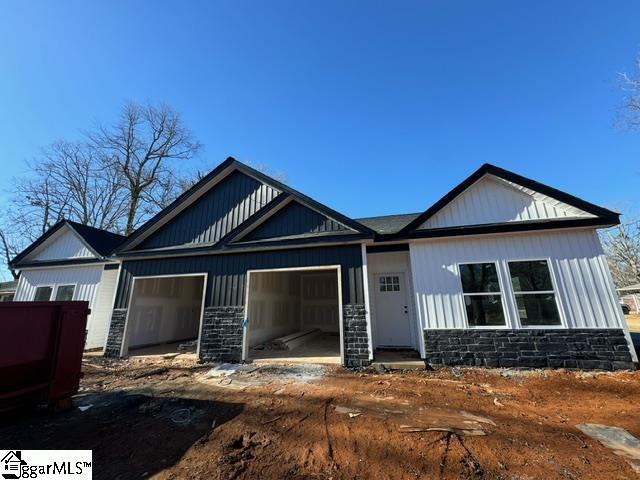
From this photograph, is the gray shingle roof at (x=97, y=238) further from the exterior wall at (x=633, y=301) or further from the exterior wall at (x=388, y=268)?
the exterior wall at (x=633, y=301)

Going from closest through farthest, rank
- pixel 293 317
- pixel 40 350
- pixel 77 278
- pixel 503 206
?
pixel 40 350 < pixel 503 206 < pixel 77 278 < pixel 293 317

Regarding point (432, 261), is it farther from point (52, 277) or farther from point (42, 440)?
point (52, 277)

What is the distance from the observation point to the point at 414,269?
766 centimetres

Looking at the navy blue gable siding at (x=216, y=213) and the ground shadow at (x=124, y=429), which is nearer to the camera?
the ground shadow at (x=124, y=429)

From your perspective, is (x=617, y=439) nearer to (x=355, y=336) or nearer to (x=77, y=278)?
(x=355, y=336)

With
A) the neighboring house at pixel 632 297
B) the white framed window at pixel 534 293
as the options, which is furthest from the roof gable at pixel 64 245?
the neighboring house at pixel 632 297

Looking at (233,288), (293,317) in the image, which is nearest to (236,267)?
(233,288)

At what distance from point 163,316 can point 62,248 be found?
6.08 meters

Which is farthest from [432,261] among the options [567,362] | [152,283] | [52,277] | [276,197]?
[52,277]

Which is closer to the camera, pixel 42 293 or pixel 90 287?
pixel 90 287

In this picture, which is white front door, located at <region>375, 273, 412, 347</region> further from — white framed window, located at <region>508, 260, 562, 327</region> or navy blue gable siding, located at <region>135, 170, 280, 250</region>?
navy blue gable siding, located at <region>135, 170, 280, 250</region>

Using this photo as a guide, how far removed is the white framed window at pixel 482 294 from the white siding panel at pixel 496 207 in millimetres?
1275

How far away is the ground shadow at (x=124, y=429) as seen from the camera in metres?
3.20

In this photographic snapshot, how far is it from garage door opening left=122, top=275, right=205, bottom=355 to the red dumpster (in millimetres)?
4681
